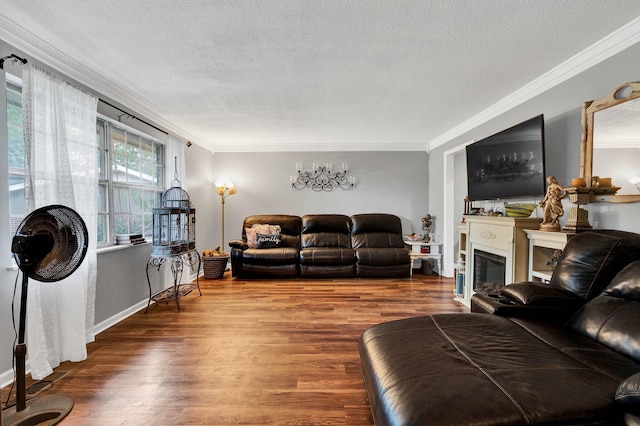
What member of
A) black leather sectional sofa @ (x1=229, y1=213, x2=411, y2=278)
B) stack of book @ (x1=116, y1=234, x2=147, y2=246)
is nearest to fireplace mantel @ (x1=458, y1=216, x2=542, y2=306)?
black leather sectional sofa @ (x1=229, y1=213, x2=411, y2=278)

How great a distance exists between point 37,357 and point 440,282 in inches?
176

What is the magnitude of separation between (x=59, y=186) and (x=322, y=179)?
3877 millimetres

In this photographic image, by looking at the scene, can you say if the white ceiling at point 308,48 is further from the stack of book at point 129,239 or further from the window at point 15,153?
the stack of book at point 129,239

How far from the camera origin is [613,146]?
197 cm

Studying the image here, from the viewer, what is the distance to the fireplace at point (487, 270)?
269 cm

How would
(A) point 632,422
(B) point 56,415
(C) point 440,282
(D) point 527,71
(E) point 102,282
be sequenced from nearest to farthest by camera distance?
(A) point 632,422 → (B) point 56,415 → (D) point 527,71 → (E) point 102,282 → (C) point 440,282

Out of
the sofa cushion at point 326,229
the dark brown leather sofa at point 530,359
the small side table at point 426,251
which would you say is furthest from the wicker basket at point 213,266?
the dark brown leather sofa at point 530,359

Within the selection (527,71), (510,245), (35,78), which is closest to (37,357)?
(35,78)

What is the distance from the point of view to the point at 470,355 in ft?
4.21

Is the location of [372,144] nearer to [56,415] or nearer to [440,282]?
[440,282]

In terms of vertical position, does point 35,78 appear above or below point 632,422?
above

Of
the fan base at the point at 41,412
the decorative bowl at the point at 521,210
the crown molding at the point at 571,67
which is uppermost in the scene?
the crown molding at the point at 571,67

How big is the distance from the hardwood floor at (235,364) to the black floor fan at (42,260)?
0.39 ft

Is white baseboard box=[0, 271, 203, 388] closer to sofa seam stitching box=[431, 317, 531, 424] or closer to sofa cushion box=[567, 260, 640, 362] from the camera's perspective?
sofa seam stitching box=[431, 317, 531, 424]
